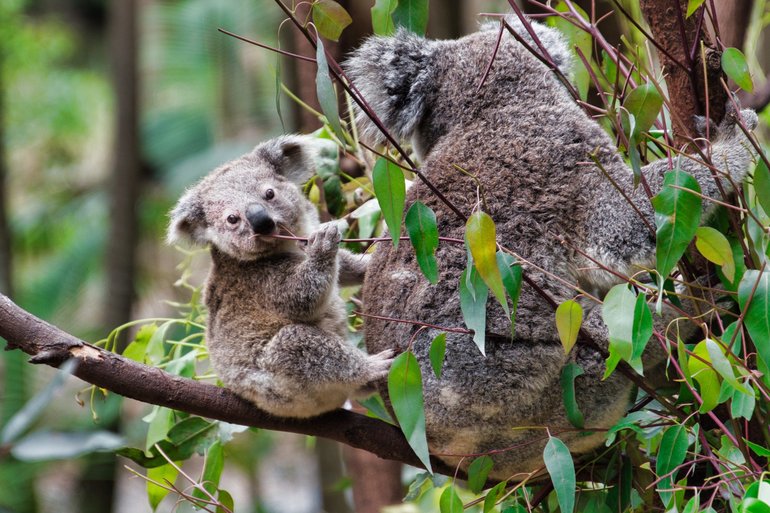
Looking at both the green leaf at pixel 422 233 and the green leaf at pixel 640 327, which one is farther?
the green leaf at pixel 422 233

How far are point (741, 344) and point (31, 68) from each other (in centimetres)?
854

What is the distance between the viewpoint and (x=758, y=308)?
1.87 meters

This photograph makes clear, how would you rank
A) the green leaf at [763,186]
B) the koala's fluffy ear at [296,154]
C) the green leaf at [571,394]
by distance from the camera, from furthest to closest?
the koala's fluffy ear at [296,154] → the green leaf at [571,394] → the green leaf at [763,186]

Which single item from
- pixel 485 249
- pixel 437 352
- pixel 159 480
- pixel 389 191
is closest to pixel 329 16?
pixel 389 191

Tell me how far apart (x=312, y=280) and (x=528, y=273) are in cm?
66

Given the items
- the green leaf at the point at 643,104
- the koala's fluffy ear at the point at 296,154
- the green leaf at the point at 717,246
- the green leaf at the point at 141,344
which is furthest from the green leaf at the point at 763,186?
the green leaf at the point at 141,344

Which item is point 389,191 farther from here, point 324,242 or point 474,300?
point 324,242

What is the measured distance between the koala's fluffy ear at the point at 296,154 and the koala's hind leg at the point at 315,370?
0.80 m

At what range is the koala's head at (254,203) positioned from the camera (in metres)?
2.90

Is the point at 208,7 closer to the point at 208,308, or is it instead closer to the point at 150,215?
the point at 150,215

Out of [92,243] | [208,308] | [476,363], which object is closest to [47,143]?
[92,243]

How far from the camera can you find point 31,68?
29.7 ft

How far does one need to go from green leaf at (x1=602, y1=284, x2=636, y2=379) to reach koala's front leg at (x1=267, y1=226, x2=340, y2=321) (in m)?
0.99

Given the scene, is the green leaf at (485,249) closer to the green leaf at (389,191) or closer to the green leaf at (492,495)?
the green leaf at (389,191)
